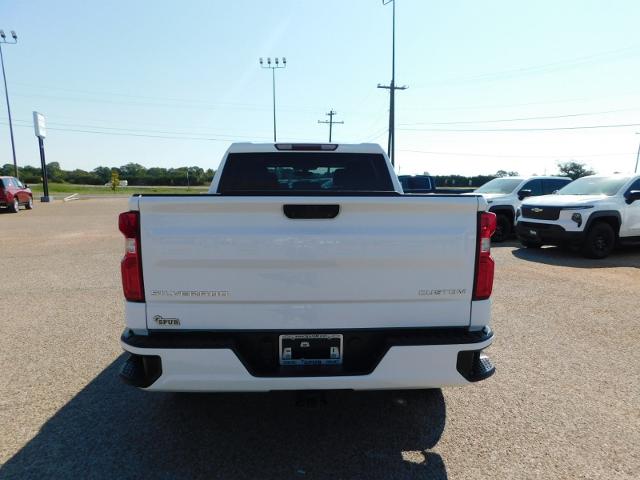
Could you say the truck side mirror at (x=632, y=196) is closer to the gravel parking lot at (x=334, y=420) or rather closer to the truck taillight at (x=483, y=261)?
the gravel parking lot at (x=334, y=420)

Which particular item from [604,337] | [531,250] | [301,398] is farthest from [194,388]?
[531,250]

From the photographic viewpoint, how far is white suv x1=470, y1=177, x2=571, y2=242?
11.7 metres

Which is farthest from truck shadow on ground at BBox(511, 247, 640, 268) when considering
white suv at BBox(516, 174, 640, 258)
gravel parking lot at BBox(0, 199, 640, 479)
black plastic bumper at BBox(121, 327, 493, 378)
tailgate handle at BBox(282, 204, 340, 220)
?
tailgate handle at BBox(282, 204, 340, 220)

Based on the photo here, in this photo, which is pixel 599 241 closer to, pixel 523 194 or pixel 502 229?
pixel 502 229

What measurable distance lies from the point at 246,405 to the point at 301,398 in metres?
0.84

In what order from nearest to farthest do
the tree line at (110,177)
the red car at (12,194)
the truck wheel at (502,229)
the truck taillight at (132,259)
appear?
the truck taillight at (132,259) < the truck wheel at (502,229) < the red car at (12,194) < the tree line at (110,177)

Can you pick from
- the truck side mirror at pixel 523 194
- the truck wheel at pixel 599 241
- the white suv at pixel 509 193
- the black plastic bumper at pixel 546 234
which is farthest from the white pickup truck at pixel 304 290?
the truck side mirror at pixel 523 194

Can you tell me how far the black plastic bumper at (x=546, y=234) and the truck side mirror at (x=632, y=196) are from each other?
1367 millimetres

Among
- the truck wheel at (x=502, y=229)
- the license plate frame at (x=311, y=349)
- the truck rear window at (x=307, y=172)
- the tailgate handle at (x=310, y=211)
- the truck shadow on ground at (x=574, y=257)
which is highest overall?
the truck rear window at (x=307, y=172)

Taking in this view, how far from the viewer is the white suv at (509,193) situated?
11.7m

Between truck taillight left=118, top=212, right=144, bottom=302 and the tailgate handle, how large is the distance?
32.1 inches

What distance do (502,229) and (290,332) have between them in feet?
35.2

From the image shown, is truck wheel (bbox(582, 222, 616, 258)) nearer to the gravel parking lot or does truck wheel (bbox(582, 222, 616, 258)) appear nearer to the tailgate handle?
the gravel parking lot

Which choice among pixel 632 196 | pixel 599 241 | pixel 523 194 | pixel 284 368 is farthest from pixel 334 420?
pixel 523 194
